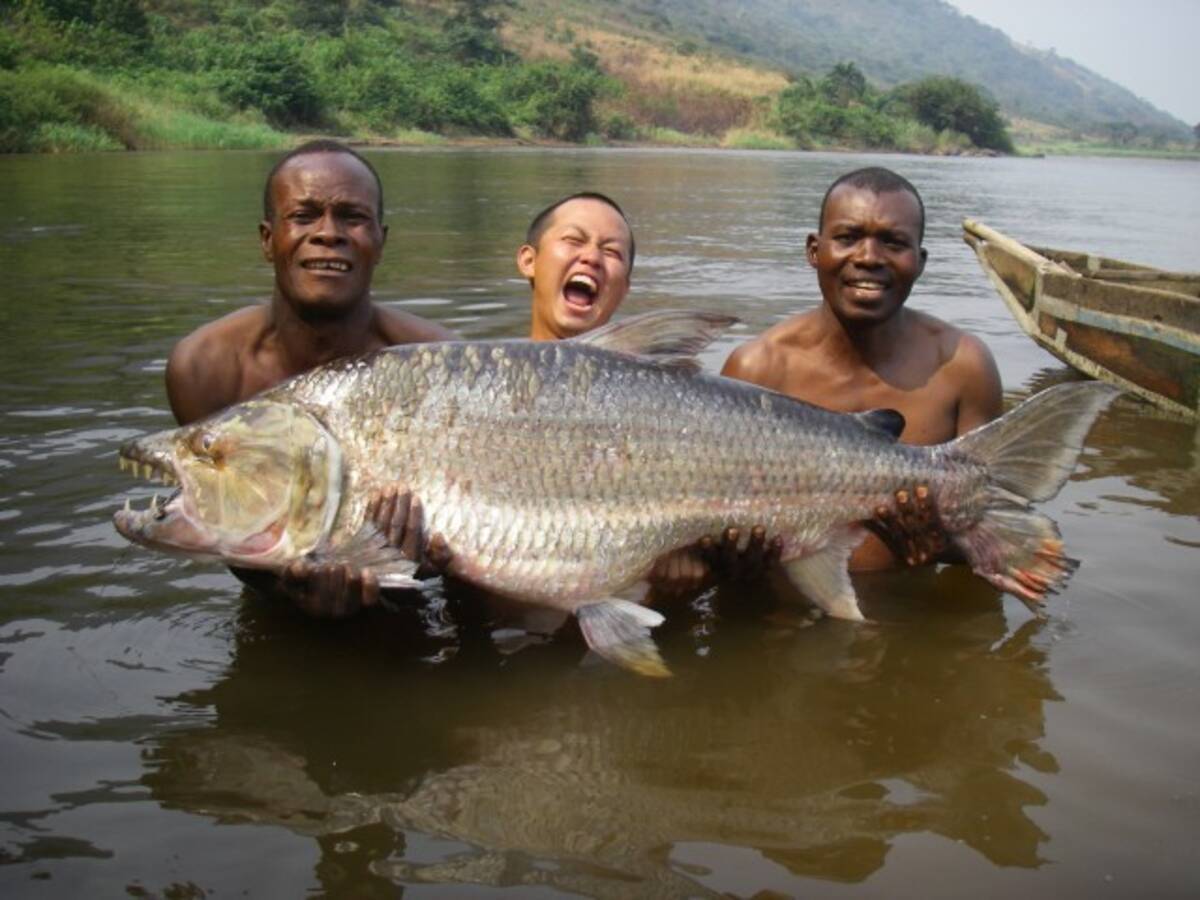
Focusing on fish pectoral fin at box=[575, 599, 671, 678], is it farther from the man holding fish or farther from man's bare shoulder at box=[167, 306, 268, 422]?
man's bare shoulder at box=[167, 306, 268, 422]

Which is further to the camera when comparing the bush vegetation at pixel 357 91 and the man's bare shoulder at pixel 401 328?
the bush vegetation at pixel 357 91

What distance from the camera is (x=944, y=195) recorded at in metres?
29.4

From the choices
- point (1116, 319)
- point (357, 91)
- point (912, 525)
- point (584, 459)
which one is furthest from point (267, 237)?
point (357, 91)

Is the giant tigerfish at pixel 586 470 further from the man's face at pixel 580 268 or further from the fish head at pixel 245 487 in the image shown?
the man's face at pixel 580 268

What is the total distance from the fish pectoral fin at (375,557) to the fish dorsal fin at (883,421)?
1483mm

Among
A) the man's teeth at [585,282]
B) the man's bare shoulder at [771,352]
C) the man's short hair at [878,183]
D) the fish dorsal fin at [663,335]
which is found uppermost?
the man's short hair at [878,183]

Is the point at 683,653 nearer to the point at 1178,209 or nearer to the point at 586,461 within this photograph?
the point at 586,461

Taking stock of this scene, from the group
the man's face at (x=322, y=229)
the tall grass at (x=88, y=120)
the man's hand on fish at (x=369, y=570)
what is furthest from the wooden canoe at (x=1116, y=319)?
the tall grass at (x=88, y=120)

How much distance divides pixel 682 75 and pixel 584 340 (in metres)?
103

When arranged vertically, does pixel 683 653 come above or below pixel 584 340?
below

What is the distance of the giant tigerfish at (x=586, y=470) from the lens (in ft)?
10.3

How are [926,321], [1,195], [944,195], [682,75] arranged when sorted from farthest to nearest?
[682,75] < [944,195] < [1,195] < [926,321]

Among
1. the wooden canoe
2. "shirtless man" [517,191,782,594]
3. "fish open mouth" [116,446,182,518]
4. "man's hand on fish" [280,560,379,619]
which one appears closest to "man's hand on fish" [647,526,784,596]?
"man's hand on fish" [280,560,379,619]

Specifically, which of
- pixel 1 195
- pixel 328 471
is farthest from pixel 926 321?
pixel 1 195
